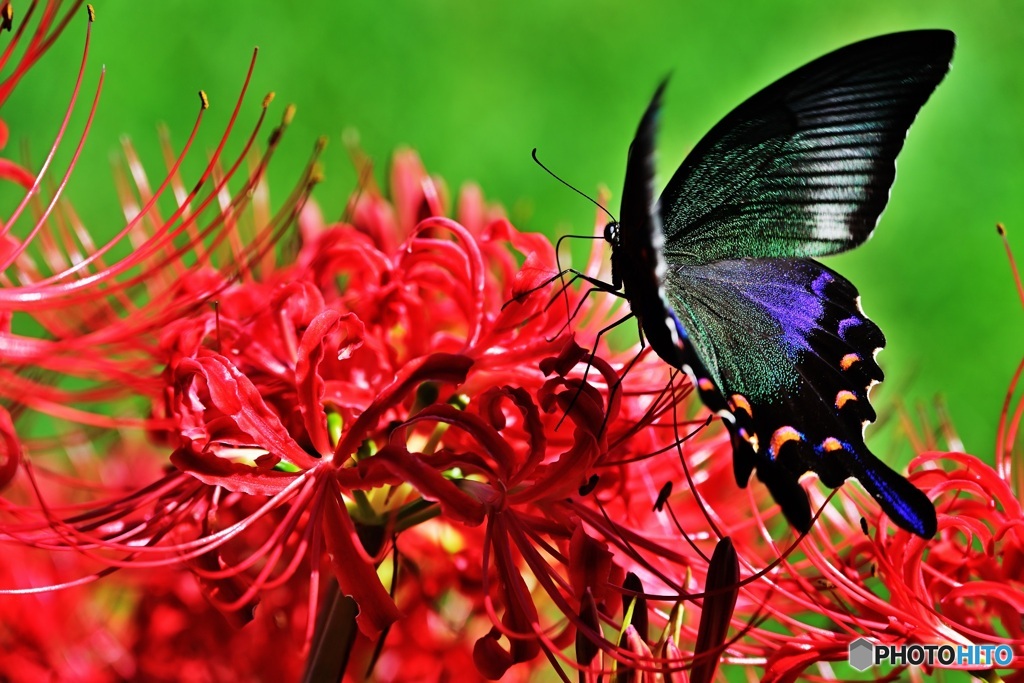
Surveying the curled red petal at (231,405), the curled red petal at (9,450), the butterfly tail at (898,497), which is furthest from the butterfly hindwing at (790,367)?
the curled red petal at (9,450)

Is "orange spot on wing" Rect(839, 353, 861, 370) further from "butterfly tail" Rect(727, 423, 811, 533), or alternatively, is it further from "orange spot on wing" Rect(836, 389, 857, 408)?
"butterfly tail" Rect(727, 423, 811, 533)

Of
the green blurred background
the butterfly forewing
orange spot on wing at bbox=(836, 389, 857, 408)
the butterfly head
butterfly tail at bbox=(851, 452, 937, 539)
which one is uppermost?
the green blurred background

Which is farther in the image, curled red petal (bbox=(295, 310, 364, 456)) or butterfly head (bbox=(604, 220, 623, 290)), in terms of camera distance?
butterfly head (bbox=(604, 220, 623, 290))

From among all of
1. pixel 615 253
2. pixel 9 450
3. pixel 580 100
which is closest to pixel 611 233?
pixel 615 253

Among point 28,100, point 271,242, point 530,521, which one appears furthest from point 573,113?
point 530,521

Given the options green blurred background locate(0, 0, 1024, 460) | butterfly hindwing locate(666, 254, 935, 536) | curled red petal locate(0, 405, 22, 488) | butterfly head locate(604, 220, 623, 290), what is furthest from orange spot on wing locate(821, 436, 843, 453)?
green blurred background locate(0, 0, 1024, 460)

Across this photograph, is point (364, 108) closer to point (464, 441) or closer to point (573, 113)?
point (573, 113)
